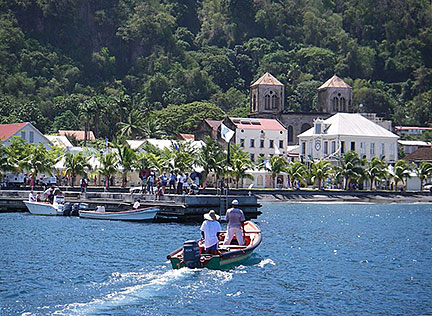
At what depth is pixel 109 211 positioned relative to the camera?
57.8 meters

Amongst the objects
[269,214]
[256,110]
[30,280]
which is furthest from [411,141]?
[30,280]

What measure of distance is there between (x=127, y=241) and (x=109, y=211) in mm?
15167

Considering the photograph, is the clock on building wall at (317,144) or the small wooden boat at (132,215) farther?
the clock on building wall at (317,144)

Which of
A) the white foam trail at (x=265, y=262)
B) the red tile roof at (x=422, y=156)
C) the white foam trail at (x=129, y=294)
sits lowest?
the white foam trail at (x=129, y=294)

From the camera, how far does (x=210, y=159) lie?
84.1 meters

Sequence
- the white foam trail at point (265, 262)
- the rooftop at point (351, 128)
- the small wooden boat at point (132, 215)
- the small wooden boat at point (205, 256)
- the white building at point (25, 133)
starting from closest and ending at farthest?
1. the small wooden boat at point (205, 256)
2. the white foam trail at point (265, 262)
3. the small wooden boat at point (132, 215)
4. the white building at point (25, 133)
5. the rooftop at point (351, 128)

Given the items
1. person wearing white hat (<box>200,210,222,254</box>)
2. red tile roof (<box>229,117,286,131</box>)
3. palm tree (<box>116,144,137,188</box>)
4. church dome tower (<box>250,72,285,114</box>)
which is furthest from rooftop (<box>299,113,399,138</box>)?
person wearing white hat (<box>200,210,222,254</box>)

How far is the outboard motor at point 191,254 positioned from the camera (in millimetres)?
30797

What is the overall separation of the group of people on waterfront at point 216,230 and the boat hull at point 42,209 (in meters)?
26.3

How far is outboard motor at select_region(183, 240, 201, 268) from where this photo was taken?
3080 cm

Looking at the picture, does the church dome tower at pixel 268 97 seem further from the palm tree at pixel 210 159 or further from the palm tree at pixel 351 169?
the palm tree at pixel 210 159

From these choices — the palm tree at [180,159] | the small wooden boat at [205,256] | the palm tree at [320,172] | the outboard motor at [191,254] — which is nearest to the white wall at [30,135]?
the palm tree at [180,159]

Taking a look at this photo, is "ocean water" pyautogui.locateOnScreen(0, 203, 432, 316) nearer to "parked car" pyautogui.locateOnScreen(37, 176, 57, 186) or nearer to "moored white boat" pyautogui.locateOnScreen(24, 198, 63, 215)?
"moored white boat" pyautogui.locateOnScreen(24, 198, 63, 215)

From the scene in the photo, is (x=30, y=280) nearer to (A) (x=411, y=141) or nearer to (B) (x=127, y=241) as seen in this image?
(B) (x=127, y=241)
